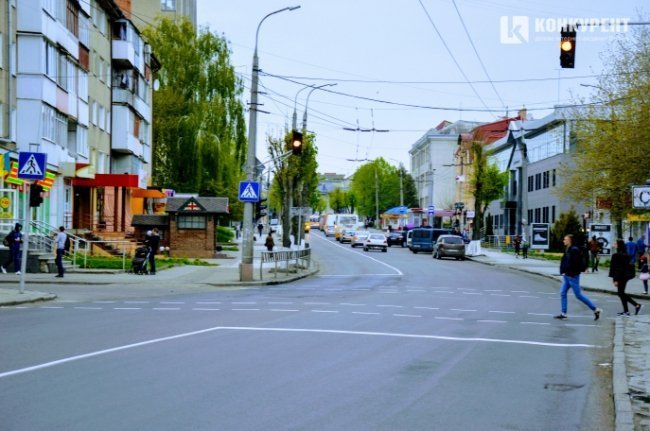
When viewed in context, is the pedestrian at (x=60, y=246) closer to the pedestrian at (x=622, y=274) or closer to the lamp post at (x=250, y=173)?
the lamp post at (x=250, y=173)

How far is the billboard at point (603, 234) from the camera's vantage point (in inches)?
1915

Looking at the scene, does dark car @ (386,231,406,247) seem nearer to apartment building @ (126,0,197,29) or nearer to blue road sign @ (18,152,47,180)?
apartment building @ (126,0,197,29)

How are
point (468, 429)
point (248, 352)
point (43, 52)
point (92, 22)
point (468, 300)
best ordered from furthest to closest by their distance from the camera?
1. point (92, 22)
2. point (43, 52)
3. point (468, 300)
4. point (248, 352)
5. point (468, 429)

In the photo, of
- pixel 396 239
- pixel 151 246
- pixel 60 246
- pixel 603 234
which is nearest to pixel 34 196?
pixel 60 246

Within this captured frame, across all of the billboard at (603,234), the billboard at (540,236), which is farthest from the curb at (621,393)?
the billboard at (540,236)

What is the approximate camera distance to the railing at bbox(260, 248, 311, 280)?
33.4 meters

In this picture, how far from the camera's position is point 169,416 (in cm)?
793

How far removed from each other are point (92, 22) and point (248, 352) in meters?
38.2

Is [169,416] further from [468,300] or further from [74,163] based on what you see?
[74,163]

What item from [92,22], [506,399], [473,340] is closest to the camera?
[506,399]

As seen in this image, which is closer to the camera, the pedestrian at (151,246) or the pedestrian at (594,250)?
the pedestrian at (151,246)

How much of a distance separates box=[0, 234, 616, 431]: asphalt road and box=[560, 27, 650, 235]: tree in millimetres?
19334

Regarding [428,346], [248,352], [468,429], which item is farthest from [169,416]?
[428,346]

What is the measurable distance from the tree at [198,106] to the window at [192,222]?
11.1m
